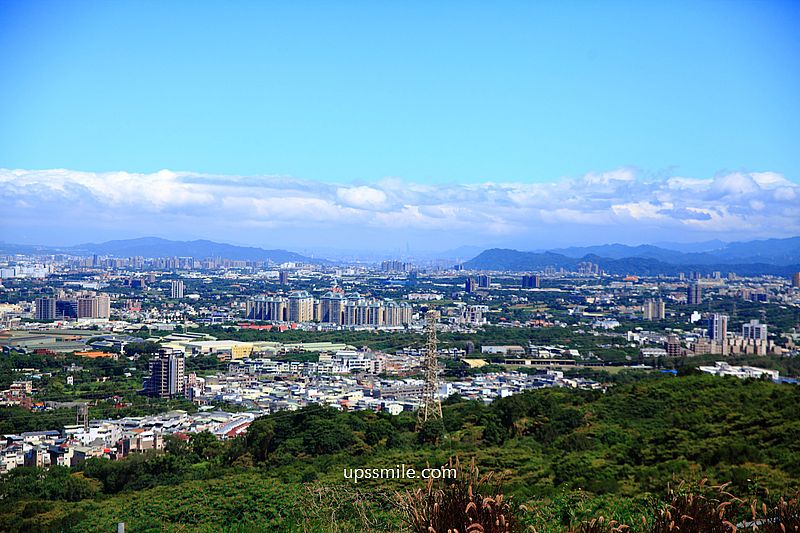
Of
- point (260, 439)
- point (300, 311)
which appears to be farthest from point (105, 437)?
point (300, 311)

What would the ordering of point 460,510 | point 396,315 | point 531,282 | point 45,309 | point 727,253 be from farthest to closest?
point 727,253 → point 531,282 → point 396,315 → point 45,309 → point 460,510

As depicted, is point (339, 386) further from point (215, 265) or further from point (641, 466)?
point (215, 265)

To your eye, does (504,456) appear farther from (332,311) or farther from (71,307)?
(332,311)

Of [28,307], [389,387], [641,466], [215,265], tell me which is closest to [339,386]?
[389,387]

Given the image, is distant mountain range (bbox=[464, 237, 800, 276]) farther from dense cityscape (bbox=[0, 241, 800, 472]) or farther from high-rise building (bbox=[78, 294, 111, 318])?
high-rise building (bbox=[78, 294, 111, 318])

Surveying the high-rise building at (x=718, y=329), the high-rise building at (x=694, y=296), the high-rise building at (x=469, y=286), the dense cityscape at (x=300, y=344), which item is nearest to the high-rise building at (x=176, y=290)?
the dense cityscape at (x=300, y=344)

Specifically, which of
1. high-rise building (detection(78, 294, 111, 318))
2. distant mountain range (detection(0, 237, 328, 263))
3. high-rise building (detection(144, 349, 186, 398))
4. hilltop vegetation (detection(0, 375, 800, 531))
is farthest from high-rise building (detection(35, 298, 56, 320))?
distant mountain range (detection(0, 237, 328, 263))
